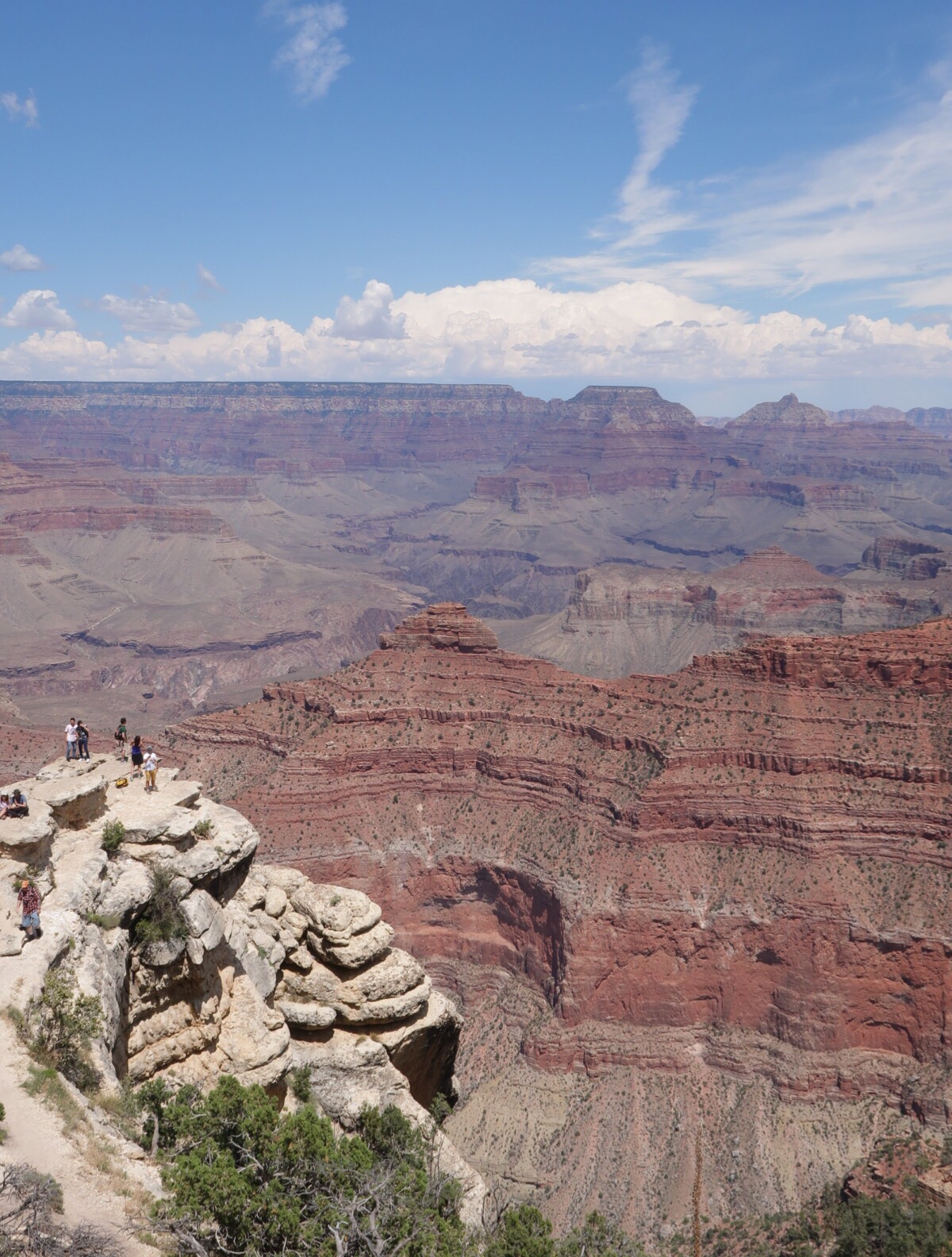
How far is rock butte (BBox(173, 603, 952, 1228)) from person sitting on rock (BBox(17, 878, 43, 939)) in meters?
48.1

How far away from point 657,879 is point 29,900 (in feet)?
179

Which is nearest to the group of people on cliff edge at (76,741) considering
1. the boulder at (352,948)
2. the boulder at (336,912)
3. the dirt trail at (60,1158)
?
the boulder at (336,912)

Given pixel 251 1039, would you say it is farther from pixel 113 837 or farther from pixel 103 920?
pixel 113 837

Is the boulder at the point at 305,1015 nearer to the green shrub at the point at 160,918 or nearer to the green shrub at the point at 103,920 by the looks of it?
the green shrub at the point at 160,918

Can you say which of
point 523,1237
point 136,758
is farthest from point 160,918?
point 523,1237

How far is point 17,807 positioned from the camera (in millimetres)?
26312

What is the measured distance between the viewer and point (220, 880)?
Answer: 28719 mm

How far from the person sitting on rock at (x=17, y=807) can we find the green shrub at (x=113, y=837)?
2.13m

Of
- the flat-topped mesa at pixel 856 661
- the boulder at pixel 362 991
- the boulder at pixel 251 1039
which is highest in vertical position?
the boulder at pixel 251 1039

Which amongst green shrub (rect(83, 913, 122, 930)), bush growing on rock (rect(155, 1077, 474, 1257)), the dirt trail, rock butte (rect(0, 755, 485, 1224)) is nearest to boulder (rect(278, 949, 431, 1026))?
rock butte (rect(0, 755, 485, 1224))

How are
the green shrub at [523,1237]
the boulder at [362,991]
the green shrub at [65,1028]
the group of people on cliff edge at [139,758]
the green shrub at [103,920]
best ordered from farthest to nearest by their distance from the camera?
the group of people on cliff edge at [139,758] → the boulder at [362,991] → the green shrub at [523,1237] → the green shrub at [103,920] → the green shrub at [65,1028]

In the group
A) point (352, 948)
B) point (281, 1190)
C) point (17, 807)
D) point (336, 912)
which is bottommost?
point (352, 948)

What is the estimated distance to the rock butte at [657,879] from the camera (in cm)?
6162

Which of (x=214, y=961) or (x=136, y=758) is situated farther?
(x=136, y=758)
